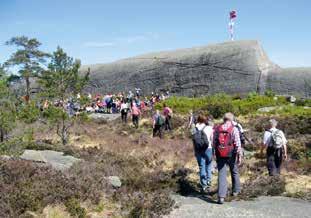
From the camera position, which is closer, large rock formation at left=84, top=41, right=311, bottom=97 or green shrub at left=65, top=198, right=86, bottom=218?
green shrub at left=65, top=198, right=86, bottom=218

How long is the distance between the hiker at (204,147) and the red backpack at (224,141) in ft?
3.41

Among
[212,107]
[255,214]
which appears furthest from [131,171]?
[212,107]

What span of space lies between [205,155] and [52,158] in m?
5.04

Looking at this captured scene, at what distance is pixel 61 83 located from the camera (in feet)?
67.5

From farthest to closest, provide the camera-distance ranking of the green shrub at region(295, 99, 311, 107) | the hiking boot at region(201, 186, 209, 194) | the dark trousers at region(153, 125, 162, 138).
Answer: the green shrub at region(295, 99, 311, 107) < the dark trousers at region(153, 125, 162, 138) < the hiking boot at region(201, 186, 209, 194)

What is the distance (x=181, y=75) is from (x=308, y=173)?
1415 inches

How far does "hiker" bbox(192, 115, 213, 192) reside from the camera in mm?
11180

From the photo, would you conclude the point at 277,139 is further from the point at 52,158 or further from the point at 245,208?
the point at 52,158

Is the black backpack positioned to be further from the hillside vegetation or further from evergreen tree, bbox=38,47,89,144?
evergreen tree, bbox=38,47,89,144

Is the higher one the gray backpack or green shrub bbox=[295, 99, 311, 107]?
the gray backpack

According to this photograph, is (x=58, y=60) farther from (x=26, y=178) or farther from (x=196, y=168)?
(x=26, y=178)

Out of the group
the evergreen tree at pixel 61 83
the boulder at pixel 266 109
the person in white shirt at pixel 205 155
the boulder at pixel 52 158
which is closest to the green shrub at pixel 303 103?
the boulder at pixel 266 109

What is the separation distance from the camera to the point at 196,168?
14.7 meters

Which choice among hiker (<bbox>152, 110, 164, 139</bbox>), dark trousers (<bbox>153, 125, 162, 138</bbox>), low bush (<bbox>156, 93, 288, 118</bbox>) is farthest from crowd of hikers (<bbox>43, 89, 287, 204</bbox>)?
low bush (<bbox>156, 93, 288, 118</bbox>)
